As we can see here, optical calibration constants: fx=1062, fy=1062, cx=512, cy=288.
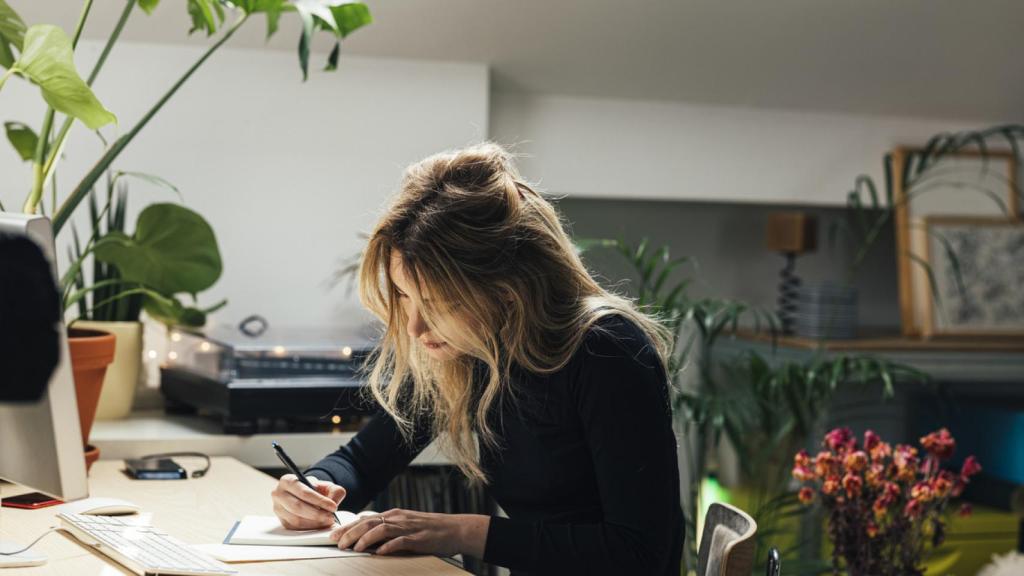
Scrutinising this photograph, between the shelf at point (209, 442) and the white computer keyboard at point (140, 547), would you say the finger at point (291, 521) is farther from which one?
the shelf at point (209, 442)

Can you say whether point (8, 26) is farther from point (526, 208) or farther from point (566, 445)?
point (566, 445)

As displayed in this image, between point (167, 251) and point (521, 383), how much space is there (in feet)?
3.79

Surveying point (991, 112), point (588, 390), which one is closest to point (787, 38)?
point (991, 112)

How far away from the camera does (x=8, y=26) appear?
7.30ft

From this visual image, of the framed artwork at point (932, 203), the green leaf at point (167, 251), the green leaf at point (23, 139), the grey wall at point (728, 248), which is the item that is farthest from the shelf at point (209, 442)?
the framed artwork at point (932, 203)

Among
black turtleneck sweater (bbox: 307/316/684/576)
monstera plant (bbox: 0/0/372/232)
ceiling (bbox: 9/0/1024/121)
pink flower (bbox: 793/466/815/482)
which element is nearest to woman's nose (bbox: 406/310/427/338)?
black turtleneck sweater (bbox: 307/316/684/576)

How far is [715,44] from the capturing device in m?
3.51

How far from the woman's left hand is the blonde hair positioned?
214mm

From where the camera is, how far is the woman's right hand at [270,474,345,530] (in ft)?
5.75

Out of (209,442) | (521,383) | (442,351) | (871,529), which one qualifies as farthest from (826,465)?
(209,442)

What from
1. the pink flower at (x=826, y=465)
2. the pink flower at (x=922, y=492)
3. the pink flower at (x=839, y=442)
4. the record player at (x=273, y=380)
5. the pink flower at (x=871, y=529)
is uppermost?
the record player at (x=273, y=380)

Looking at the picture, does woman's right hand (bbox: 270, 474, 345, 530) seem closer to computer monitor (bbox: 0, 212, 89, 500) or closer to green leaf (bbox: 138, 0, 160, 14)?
computer monitor (bbox: 0, 212, 89, 500)

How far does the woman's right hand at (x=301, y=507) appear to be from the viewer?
5.75 ft

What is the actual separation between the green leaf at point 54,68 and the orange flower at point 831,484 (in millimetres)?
1756
